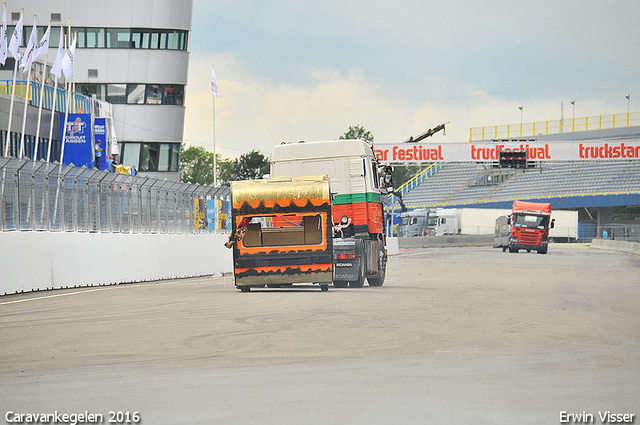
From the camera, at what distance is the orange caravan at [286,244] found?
1898cm

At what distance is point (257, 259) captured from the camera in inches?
751

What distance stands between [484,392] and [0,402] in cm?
362

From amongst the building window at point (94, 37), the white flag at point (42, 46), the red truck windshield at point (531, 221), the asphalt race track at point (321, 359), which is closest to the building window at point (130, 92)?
the building window at point (94, 37)

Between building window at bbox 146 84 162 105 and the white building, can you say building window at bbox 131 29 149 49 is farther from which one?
building window at bbox 146 84 162 105

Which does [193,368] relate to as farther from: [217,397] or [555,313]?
[555,313]

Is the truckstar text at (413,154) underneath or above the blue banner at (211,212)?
above

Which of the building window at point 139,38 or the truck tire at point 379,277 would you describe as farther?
the building window at point 139,38

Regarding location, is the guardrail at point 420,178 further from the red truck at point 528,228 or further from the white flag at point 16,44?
the white flag at point 16,44

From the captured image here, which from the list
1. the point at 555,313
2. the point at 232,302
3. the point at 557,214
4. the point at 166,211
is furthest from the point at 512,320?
the point at 557,214

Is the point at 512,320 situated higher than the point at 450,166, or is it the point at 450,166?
the point at 450,166

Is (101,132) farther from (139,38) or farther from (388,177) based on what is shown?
(388,177)

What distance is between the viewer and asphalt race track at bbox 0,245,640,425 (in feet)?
20.9

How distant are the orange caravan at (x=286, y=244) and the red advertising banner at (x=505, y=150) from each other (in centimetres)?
4081

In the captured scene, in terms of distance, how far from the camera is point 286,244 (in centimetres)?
2002
